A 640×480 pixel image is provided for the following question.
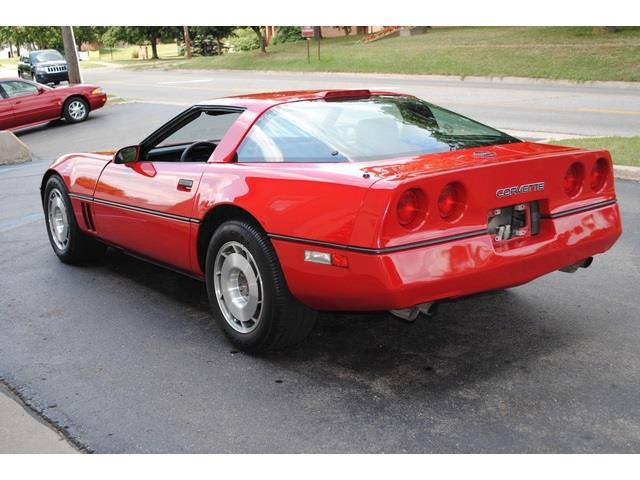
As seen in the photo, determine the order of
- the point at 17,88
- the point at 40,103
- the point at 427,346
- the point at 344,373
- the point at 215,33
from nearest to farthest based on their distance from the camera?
1. the point at 344,373
2. the point at 427,346
3. the point at 17,88
4. the point at 40,103
5. the point at 215,33

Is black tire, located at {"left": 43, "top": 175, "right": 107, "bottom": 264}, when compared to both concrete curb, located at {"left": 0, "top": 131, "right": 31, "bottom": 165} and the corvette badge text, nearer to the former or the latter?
the corvette badge text

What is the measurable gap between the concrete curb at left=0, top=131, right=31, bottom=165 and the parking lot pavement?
806 cm

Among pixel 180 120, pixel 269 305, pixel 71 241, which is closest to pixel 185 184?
pixel 180 120

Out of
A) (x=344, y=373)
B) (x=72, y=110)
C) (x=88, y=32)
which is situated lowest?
(x=88, y=32)

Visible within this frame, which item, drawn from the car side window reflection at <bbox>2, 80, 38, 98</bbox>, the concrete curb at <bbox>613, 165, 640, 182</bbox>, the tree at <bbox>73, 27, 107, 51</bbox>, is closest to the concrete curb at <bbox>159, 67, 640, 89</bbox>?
the car side window reflection at <bbox>2, 80, 38, 98</bbox>

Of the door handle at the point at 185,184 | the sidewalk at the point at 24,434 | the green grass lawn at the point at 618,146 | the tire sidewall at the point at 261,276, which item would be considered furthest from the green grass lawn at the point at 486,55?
the sidewalk at the point at 24,434

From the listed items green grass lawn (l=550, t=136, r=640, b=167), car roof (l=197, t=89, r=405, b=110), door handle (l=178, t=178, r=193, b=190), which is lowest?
green grass lawn (l=550, t=136, r=640, b=167)

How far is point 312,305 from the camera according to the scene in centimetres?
394

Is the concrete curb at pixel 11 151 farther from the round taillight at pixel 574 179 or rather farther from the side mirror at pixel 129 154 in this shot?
the round taillight at pixel 574 179

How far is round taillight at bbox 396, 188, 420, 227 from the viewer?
139 inches

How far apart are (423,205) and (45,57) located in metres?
33.4

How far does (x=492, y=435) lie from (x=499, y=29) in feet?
117

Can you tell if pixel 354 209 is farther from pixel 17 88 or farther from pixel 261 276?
pixel 17 88

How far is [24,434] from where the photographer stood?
138 inches
